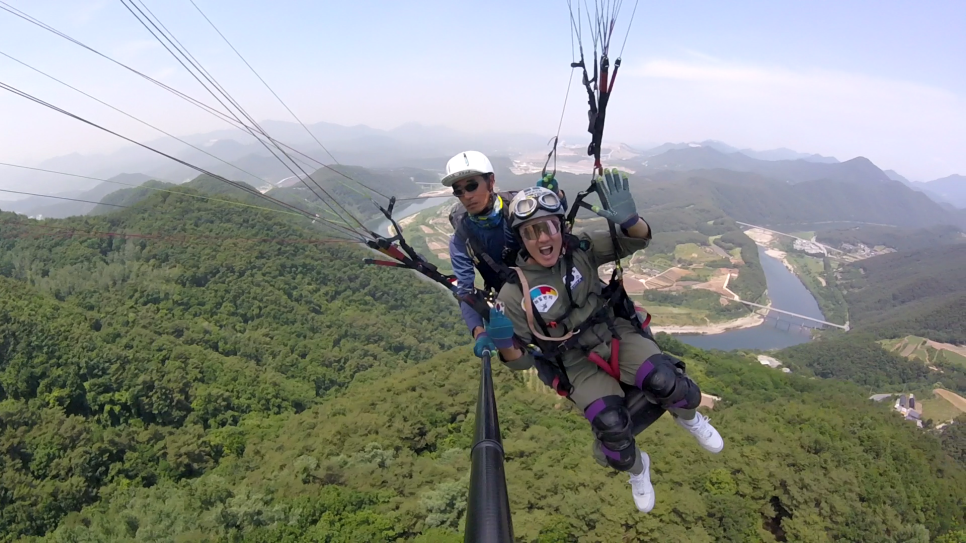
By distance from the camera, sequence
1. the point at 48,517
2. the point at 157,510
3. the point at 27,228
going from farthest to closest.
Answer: the point at 27,228 → the point at 48,517 → the point at 157,510

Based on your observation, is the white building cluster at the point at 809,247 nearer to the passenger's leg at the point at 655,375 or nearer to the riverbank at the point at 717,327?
the riverbank at the point at 717,327

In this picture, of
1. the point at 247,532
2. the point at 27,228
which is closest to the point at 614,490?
the point at 247,532

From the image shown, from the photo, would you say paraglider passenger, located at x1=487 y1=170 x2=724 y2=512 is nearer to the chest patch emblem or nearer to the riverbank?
the chest patch emblem

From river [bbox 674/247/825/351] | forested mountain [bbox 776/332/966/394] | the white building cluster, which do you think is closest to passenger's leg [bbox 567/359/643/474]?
forested mountain [bbox 776/332/966/394]

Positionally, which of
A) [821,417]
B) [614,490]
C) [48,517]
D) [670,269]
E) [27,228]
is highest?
[27,228]

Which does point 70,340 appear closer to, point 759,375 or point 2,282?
point 2,282

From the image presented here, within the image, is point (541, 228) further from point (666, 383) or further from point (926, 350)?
point (926, 350)

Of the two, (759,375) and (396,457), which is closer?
(396,457)

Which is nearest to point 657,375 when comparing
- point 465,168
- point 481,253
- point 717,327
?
point 481,253
